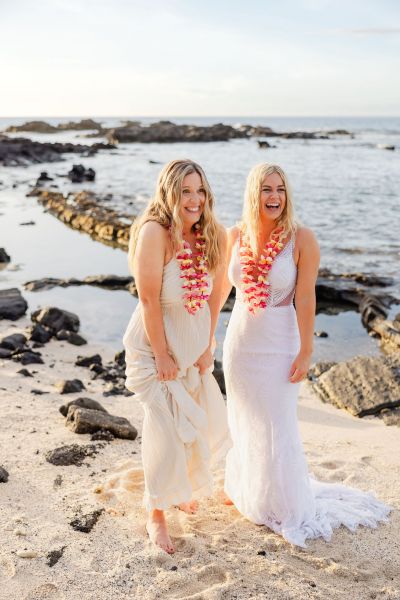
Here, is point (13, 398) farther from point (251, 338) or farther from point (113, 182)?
point (113, 182)

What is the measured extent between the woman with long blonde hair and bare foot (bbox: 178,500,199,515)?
428 millimetres

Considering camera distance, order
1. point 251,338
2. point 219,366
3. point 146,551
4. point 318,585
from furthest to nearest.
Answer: point 219,366
point 251,338
point 146,551
point 318,585

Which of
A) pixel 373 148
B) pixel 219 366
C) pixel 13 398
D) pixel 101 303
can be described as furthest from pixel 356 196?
pixel 373 148

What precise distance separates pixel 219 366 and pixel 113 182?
2812cm

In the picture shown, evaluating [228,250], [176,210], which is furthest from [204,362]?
[176,210]

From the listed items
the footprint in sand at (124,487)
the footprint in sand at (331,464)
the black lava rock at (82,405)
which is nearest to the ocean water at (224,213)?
the black lava rock at (82,405)

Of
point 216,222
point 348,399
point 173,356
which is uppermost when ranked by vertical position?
point 216,222

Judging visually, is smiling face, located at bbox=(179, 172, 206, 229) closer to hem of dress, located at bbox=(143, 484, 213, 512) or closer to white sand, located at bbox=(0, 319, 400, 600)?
hem of dress, located at bbox=(143, 484, 213, 512)

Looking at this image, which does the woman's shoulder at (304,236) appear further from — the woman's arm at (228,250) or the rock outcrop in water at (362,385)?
the rock outcrop in water at (362,385)

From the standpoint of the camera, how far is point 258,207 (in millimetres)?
4508

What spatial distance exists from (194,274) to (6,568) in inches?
91.7

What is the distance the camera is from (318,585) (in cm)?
406

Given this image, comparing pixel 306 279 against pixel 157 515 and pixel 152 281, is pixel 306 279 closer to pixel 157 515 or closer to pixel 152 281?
pixel 152 281

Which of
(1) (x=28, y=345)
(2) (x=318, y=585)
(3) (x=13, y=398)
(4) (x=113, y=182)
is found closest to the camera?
(2) (x=318, y=585)
